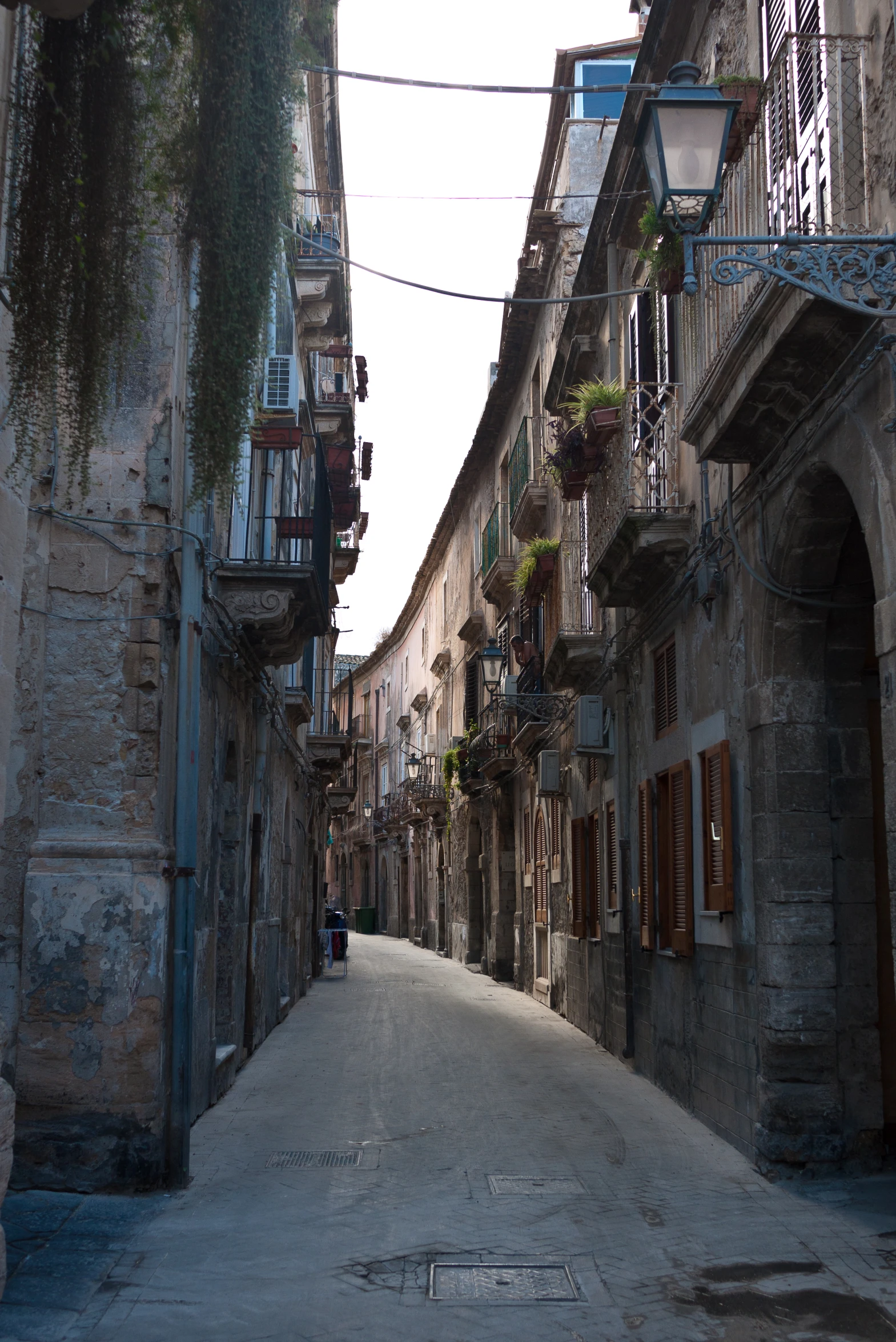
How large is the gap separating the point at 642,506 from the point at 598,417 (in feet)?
3.96

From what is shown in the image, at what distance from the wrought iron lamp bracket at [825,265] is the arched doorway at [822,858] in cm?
188

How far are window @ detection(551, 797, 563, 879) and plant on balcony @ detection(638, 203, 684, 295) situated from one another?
9.62 m

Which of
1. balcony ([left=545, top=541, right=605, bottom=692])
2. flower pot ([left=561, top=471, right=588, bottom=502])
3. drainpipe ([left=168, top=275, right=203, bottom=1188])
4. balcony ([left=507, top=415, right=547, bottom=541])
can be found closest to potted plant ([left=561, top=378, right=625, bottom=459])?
flower pot ([left=561, top=471, right=588, bottom=502])

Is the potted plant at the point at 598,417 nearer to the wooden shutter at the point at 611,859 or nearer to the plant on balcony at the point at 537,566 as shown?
the wooden shutter at the point at 611,859

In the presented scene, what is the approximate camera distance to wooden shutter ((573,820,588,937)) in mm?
15508

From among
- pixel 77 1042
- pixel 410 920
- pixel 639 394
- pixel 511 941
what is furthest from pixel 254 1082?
pixel 410 920

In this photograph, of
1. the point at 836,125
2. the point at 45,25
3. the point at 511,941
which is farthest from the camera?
the point at 511,941

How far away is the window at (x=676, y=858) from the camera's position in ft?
33.1

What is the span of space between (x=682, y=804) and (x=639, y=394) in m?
3.65

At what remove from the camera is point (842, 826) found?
8.01 m

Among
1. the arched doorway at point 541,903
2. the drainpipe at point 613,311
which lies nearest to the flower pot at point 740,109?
the drainpipe at point 613,311

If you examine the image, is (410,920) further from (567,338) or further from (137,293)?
(137,293)

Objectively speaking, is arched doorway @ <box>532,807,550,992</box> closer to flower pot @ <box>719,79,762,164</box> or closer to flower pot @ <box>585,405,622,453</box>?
flower pot @ <box>585,405,622,453</box>

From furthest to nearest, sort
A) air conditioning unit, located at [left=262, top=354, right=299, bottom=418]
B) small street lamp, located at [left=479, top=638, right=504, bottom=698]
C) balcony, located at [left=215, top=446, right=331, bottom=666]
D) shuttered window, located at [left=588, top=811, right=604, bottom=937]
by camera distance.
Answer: small street lamp, located at [left=479, top=638, right=504, bottom=698]
shuttered window, located at [left=588, top=811, right=604, bottom=937]
air conditioning unit, located at [left=262, top=354, right=299, bottom=418]
balcony, located at [left=215, top=446, right=331, bottom=666]
